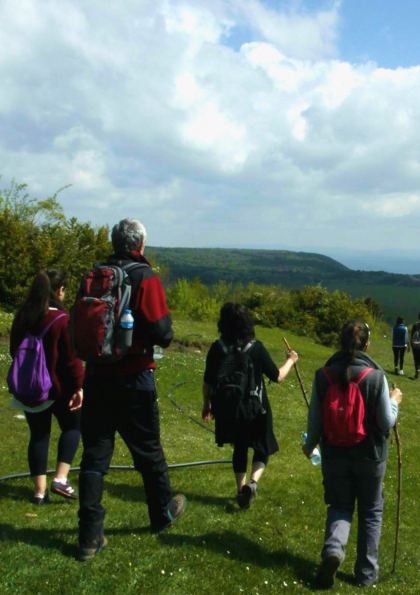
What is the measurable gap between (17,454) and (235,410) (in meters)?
3.82

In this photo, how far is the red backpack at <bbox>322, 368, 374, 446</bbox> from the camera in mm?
4695

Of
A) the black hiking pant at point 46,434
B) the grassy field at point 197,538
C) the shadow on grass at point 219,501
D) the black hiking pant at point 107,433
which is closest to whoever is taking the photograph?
the grassy field at point 197,538

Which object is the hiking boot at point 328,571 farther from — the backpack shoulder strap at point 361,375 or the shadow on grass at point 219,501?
the shadow on grass at point 219,501

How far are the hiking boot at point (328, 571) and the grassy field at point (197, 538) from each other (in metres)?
0.10

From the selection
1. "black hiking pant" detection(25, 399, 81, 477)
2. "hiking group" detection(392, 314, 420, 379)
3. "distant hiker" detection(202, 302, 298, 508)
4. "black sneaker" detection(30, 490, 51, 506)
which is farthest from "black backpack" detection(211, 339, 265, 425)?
"hiking group" detection(392, 314, 420, 379)

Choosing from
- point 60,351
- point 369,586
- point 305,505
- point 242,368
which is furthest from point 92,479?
point 305,505

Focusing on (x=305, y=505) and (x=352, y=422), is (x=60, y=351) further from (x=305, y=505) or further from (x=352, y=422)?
(x=305, y=505)

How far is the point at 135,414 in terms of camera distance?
4.67 meters

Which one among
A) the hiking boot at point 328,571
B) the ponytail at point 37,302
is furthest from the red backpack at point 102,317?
the hiking boot at point 328,571

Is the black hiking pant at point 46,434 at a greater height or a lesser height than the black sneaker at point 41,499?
greater

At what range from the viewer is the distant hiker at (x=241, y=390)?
19.0 ft

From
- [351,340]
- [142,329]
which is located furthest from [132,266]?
[351,340]

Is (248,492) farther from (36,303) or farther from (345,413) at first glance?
(36,303)

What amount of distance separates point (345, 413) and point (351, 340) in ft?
1.93
